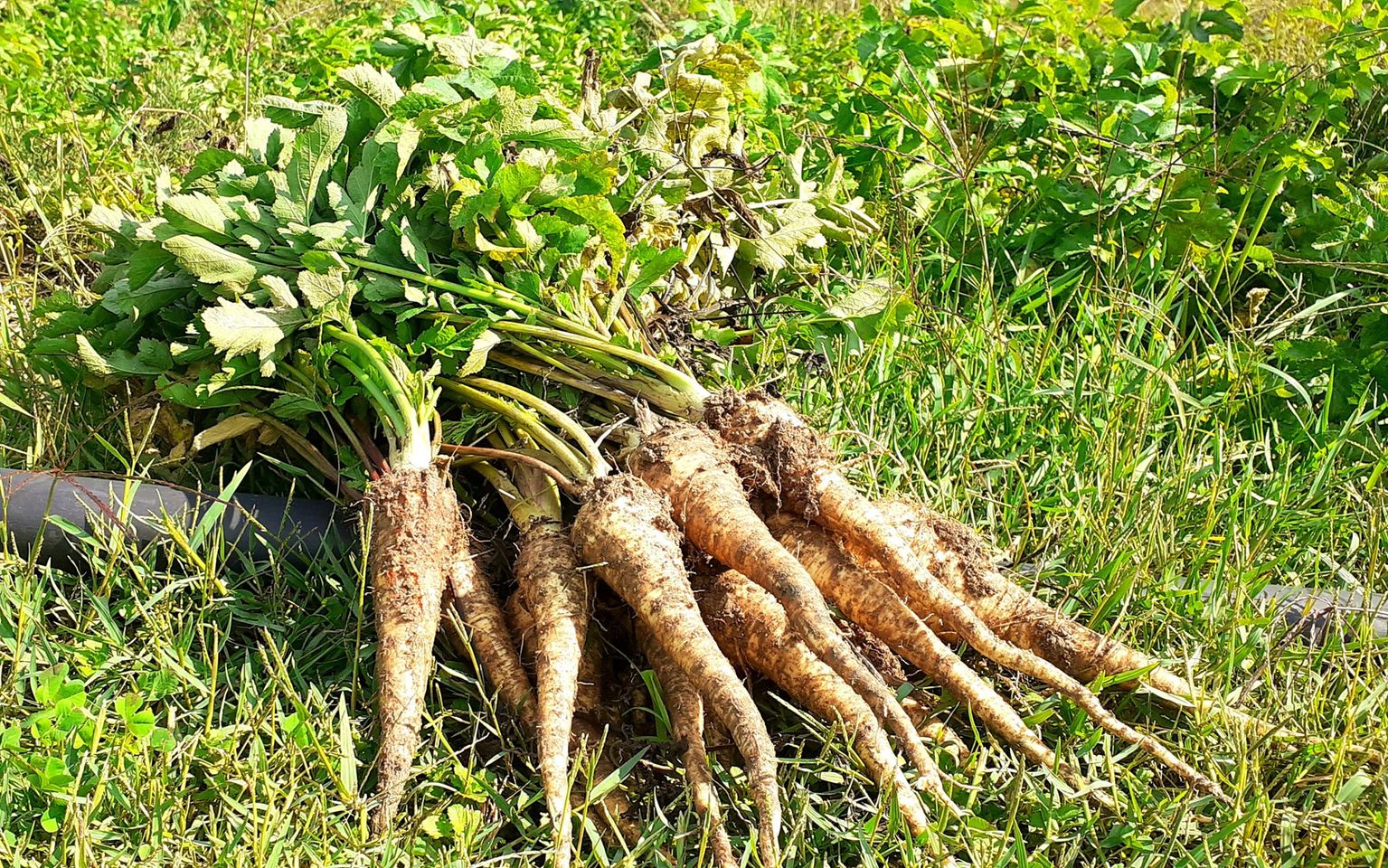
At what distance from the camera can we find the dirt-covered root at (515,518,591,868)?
1876 mm

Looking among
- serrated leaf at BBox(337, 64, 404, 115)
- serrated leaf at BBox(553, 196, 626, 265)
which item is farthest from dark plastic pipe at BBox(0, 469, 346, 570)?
serrated leaf at BBox(337, 64, 404, 115)

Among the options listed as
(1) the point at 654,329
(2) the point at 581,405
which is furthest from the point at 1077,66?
(2) the point at 581,405

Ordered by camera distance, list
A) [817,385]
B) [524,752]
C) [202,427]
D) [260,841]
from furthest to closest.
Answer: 1. [817,385]
2. [202,427]
3. [524,752]
4. [260,841]

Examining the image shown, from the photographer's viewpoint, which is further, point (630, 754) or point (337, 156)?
point (337, 156)

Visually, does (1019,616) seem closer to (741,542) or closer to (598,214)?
(741,542)

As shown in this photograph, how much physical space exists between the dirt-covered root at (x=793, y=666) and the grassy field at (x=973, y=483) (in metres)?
0.05

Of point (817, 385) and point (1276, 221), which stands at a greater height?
point (1276, 221)

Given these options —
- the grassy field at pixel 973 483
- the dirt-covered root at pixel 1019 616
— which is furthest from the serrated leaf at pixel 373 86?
the dirt-covered root at pixel 1019 616

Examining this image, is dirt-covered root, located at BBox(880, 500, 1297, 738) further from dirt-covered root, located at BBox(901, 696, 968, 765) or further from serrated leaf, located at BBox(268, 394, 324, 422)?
serrated leaf, located at BBox(268, 394, 324, 422)

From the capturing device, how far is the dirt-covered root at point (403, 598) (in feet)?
6.30

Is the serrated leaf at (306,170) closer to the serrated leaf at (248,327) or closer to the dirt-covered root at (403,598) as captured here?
the serrated leaf at (248,327)

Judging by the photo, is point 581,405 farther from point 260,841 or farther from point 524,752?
point 260,841

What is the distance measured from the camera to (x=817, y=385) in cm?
291

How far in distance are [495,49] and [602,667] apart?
1.66m
